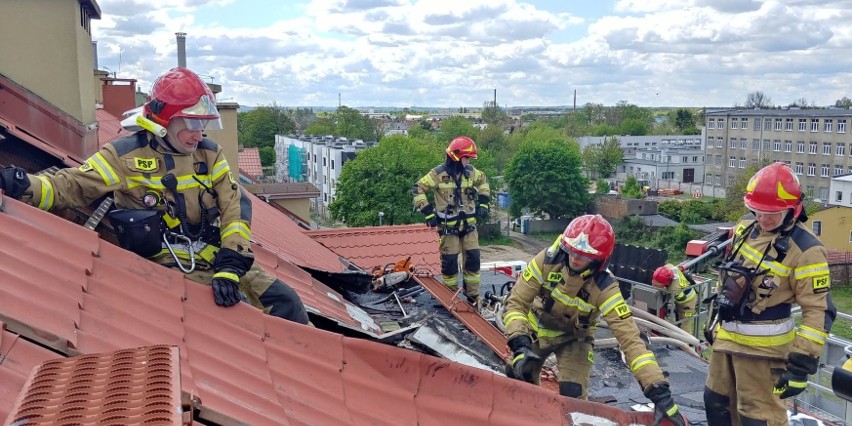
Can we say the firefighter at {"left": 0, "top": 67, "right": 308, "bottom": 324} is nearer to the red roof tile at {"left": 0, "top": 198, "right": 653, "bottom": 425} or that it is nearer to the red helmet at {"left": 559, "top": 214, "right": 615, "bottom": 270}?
the red roof tile at {"left": 0, "top": 198, "right": 653, "bottom": 425}

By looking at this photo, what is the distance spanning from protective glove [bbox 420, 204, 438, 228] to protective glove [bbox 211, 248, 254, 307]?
4.57 meters

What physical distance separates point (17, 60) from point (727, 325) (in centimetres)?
673

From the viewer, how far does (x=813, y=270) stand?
481 cm

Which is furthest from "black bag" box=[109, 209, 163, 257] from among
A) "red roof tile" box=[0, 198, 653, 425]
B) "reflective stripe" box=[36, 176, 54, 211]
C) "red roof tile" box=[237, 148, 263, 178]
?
"red roof tile" box=[237, 148, 263, 178]

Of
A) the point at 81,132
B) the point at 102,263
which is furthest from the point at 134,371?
the point at 81,132

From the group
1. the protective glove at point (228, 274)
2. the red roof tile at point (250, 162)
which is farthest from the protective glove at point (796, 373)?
the red roof tile at point (250, 162)

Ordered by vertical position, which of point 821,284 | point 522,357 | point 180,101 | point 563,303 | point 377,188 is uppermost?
point 180,101

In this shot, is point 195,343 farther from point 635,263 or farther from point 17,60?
point 635,263

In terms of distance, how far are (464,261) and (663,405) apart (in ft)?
15.2

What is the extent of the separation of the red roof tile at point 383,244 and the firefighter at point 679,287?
271 centimetres

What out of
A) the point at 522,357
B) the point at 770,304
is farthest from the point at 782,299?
the point at 522,357

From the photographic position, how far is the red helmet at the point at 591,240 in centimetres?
500

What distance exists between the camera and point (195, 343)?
3.65m

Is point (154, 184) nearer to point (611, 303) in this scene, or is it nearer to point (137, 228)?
point (137, 228)
